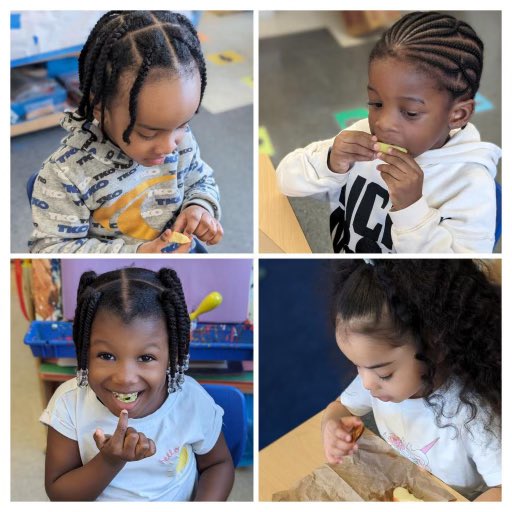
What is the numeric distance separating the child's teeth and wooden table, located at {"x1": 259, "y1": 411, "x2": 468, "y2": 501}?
22 centimetres

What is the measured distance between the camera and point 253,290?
1091 millimetres

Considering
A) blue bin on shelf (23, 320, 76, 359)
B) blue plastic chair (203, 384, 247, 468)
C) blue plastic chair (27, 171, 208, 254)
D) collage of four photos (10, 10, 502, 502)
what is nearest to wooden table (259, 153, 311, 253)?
collage of four photos (10, 10, 502, 502)

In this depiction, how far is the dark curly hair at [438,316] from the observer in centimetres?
103

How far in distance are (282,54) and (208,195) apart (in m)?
1.22

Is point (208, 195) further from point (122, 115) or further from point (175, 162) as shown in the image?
point (122, 115)

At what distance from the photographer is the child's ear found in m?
0.97

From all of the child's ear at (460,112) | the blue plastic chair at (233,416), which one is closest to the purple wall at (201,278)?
the blue plastic chair at (233,416)

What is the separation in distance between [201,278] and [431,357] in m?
0.36

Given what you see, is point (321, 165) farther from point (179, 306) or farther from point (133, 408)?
point (133, 408)

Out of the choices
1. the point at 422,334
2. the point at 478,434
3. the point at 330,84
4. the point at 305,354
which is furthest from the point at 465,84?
the point at 330,84

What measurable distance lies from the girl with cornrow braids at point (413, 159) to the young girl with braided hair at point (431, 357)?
2.2 inches

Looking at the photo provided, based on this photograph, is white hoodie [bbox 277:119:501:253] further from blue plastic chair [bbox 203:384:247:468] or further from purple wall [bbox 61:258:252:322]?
blue plastic chair [bbox 203:384:247:468]

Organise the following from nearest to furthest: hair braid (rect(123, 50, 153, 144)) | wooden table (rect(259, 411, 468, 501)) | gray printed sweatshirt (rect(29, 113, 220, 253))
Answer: hair braid (rect(123, 50, 153, 144)) < gray printed sweatshirt (rect(29, 113, 220, 253)) < wooden table (rect(259, 411, 468, 501))

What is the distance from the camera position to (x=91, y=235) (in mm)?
1070
